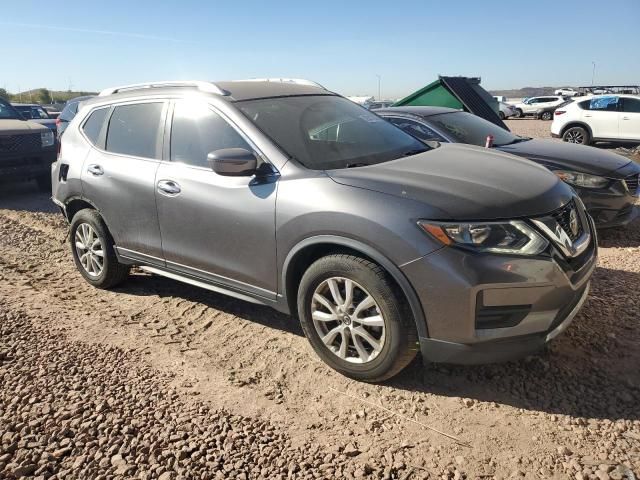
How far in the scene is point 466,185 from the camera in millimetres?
2869

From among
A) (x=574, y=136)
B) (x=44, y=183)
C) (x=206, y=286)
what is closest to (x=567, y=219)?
(x=206, y=286)

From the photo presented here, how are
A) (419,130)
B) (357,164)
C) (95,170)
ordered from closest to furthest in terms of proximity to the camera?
(357,164) < (95,170) < (419,130)

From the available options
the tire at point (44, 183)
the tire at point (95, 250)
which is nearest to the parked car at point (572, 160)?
the tire at point (95, 250)

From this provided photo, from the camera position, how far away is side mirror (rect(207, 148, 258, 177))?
3094mm

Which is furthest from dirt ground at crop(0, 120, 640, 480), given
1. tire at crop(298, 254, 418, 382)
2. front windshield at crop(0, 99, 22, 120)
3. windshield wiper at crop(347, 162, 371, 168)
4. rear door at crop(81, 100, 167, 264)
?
front windshield at crop(0, 99, 22, 120)

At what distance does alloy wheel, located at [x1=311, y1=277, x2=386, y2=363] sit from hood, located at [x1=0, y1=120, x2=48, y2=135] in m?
7.65

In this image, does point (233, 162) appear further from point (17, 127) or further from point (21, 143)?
point (17, 127)

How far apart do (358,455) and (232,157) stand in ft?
5.96

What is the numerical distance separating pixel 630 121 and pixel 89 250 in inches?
597

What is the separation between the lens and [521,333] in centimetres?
265

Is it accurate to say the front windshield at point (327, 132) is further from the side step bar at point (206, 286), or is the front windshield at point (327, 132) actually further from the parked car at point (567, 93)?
the parked car at point (567, 93)

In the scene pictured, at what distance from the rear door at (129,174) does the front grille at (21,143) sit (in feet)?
16.5

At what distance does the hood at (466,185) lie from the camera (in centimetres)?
267

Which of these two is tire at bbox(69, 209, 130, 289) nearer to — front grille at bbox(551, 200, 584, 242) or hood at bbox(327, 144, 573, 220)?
hood at bbox(327, 144, 573, 220)
